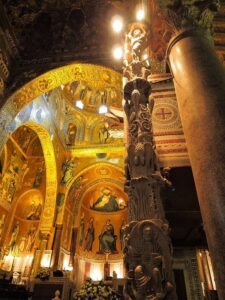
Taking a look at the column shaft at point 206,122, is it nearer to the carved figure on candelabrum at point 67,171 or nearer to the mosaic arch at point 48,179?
the mosaic arch at point 48,179

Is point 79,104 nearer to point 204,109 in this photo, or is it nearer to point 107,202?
point 107,202

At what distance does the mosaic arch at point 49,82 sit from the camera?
7.73 m

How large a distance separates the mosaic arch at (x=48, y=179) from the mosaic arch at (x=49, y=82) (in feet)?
10.9

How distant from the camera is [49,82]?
28.1 ft

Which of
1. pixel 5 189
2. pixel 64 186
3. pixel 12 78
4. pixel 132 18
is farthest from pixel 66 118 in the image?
pixel 132 18

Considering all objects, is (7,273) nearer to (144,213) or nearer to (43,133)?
(43,133)

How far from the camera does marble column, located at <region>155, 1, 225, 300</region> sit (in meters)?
1.66

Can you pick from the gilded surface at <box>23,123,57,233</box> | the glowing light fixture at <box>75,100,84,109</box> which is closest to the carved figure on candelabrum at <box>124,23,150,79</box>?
the gilded surface at <box>23,123,57,233</box>

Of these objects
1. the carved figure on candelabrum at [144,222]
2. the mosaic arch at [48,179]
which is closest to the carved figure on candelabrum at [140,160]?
the carved figure on candelabrum at [144,222]

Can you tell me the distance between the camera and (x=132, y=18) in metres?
4.58

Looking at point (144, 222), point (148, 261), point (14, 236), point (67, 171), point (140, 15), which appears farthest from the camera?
point (67, 171)

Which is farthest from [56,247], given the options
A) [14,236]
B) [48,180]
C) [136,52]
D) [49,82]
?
[136,52]

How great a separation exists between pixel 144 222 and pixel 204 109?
4.13 feet

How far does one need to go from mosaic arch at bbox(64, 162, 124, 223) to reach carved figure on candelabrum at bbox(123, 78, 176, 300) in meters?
11.3
